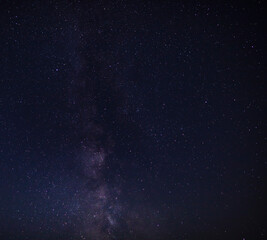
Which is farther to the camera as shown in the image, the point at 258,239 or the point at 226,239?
the point at 226,239

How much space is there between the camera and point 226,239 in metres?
17.7

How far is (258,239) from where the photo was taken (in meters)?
13.4

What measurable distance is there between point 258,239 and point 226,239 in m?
4.93
